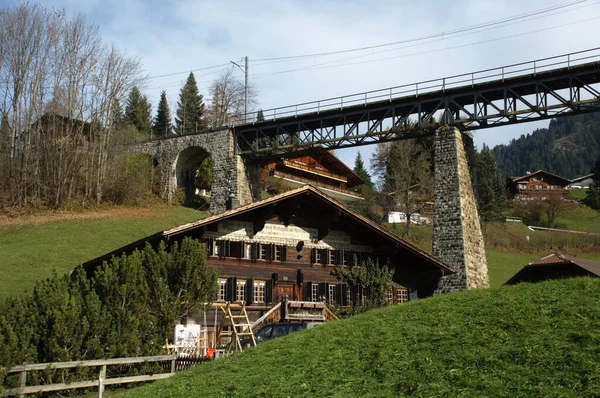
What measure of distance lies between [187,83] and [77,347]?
82349mm

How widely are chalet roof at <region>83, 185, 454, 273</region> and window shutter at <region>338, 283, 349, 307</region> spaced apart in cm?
270

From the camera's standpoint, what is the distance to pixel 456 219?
119 feet

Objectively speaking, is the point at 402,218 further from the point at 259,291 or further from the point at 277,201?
the point at 277,201

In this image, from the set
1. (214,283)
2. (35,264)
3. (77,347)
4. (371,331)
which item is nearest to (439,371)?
(371,331)

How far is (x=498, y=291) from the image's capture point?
49.1 feet

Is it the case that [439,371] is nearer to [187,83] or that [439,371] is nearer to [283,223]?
[283,223]

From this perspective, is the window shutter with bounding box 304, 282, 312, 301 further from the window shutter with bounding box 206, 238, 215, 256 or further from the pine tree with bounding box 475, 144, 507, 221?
the pine tree with bounding box 475, 144, 507, 221

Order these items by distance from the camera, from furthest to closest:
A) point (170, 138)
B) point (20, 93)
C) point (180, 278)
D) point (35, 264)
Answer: point (170, 138), point (20, 93), point (35, 264), point (180, 278)

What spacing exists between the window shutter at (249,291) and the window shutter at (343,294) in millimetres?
4079

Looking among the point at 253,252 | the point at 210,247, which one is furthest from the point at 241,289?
the point at 210,247

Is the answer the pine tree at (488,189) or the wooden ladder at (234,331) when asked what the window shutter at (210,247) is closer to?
the wooden ladder at (234,331)

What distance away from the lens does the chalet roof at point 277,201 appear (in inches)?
862

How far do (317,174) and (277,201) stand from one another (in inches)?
1815

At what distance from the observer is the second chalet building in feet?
80.8
